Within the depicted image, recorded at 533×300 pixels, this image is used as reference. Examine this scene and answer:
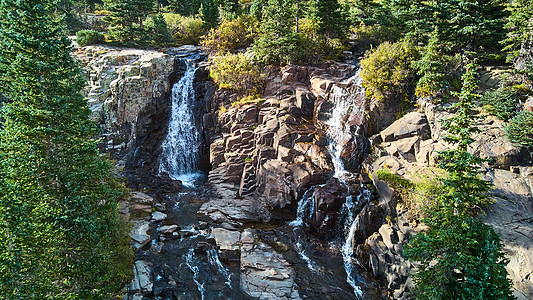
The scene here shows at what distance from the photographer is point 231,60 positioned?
33.4 metres

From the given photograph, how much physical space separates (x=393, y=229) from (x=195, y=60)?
3231 centimetres

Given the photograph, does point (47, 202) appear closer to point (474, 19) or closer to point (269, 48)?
point (269, 48)

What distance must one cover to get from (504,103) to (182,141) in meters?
30.8

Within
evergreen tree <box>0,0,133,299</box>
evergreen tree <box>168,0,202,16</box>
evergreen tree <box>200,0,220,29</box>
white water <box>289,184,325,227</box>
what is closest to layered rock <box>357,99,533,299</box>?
white water <box>289,184,325,227</box>

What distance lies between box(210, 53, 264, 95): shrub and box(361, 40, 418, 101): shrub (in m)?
12.5

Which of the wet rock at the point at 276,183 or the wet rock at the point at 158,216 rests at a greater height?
the wet rock at the point at 276,183

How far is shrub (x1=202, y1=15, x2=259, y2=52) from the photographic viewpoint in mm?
39406

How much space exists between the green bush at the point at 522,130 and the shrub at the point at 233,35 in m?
30.3

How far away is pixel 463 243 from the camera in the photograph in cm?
1270

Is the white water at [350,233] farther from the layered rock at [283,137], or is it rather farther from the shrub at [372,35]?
the shrub at [372,35]

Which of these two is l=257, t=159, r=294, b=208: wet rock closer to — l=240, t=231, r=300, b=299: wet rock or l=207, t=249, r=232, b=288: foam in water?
l=240, t=231, r=300, b=299: wet rock

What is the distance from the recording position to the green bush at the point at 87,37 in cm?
3712

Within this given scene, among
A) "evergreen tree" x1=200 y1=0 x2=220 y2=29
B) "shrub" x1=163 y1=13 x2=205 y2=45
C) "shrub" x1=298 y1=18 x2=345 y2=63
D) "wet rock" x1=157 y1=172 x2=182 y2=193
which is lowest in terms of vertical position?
"wet rock" x1=157 y1=172 x2=182 y2=193

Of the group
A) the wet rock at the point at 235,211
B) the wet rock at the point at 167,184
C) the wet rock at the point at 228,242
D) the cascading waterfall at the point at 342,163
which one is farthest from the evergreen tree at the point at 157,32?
the wet rock at the point at 228,242
